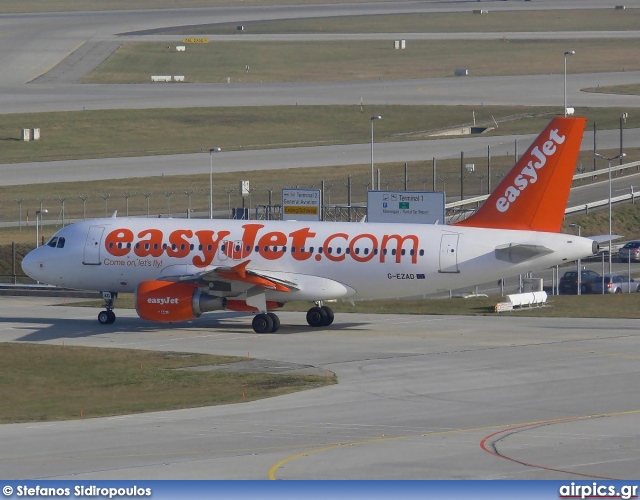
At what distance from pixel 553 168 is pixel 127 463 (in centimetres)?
2793

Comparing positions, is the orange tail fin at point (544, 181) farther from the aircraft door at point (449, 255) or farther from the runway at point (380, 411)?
the runway at point (380, 411)

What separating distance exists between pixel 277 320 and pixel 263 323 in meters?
0.62

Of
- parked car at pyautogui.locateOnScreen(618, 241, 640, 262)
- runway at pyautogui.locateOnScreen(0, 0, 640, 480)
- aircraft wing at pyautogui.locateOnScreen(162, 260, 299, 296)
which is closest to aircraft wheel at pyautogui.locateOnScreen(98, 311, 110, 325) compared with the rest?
runway at pyautogui.locateOnScreen(0, 0, 640, 480)

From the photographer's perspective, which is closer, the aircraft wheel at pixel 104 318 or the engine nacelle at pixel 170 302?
the engine nacelle at pixel 170 302

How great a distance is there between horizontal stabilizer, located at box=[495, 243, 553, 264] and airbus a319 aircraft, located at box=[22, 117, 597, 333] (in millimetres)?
46

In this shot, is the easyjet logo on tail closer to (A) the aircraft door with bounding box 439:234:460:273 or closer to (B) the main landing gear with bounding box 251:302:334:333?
(A) the aircraft door with bounding box 439:234:460:273

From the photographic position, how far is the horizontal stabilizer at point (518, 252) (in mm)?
50062

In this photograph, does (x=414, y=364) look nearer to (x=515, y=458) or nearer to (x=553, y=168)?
(x=553, y=168)

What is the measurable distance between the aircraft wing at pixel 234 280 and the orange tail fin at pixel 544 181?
9.60 m

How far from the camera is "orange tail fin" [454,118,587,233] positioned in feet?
165

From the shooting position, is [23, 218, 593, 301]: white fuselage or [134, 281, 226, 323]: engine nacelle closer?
[23, 218, 593, 301]: white fuselage

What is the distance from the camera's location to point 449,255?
51.3 metres

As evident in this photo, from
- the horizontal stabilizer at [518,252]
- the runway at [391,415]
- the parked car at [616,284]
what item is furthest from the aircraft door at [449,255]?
the parked car at [616,284]

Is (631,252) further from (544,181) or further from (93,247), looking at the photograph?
(93,247)
